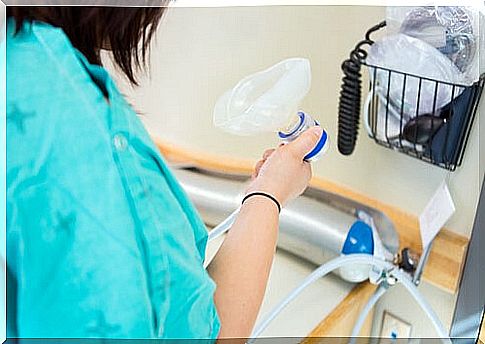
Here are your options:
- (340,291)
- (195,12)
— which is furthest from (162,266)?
(340,291)

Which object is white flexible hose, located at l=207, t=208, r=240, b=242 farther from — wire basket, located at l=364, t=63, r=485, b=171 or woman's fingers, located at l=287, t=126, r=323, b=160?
wire basket, located at l=364, t=63, r=485, b=171

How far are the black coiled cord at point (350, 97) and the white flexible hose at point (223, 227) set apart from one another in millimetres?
215

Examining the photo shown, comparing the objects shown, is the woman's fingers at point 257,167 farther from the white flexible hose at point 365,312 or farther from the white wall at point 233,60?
the white flexible hose at point 365,312

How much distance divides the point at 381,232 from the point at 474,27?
325 millimetres

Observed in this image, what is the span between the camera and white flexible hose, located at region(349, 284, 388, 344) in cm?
97

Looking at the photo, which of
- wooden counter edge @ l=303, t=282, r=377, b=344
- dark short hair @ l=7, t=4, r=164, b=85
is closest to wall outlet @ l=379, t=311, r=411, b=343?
wooden counter edge @ l=303, t=282, r=377, b=344

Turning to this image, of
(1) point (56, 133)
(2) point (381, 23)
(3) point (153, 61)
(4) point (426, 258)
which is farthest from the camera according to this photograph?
(4) point (426, 258)

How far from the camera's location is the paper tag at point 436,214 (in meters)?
0.95

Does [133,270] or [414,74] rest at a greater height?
[414,74]

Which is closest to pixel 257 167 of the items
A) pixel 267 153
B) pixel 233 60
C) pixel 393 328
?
pixel 267 153

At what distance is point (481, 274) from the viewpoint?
0.89 m

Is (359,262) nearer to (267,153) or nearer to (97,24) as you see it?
(267,153)

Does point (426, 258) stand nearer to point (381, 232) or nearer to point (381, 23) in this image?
point (381, 232)

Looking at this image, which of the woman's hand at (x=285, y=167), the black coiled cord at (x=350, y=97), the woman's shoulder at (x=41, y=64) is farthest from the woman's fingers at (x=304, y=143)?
the woman's shoulder at (x=41, y=64)
